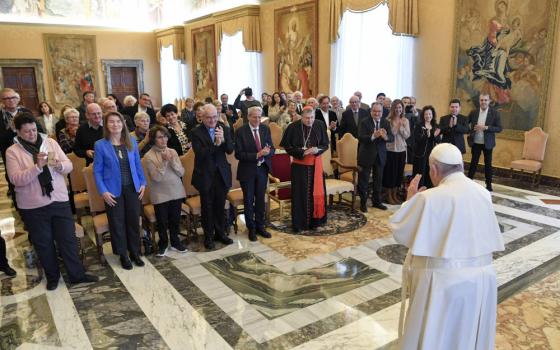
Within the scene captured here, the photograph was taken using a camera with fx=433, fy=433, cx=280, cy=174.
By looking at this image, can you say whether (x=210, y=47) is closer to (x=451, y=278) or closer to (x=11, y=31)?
(x=11, y=31)

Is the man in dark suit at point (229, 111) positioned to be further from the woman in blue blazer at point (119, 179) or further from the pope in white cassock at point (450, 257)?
the pope in white cassock at point (450, 257)

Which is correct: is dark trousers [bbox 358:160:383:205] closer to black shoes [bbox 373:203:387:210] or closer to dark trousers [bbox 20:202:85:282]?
black shoes [bbox 373:203:387:210]

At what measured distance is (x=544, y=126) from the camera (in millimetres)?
8242

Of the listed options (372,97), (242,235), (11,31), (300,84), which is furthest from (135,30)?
(242,235)

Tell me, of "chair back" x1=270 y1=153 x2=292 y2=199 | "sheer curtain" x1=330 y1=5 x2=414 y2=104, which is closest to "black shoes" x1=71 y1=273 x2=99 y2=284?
"chair back" x1=270 y1=153 x2=292 y2=199

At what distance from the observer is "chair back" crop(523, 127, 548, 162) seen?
809cm

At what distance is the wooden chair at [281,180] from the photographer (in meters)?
6.39

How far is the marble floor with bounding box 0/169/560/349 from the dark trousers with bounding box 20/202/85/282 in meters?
0.20

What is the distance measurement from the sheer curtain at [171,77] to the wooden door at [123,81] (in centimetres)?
130

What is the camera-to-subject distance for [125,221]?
15.6 ft

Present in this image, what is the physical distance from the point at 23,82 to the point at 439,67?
1635cm

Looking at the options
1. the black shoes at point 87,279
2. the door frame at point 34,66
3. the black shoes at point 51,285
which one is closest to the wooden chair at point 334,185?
the black shoes at point 87,279

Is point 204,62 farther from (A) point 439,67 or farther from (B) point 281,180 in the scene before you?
(B) point 281,180

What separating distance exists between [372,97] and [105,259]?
25.8 feet
